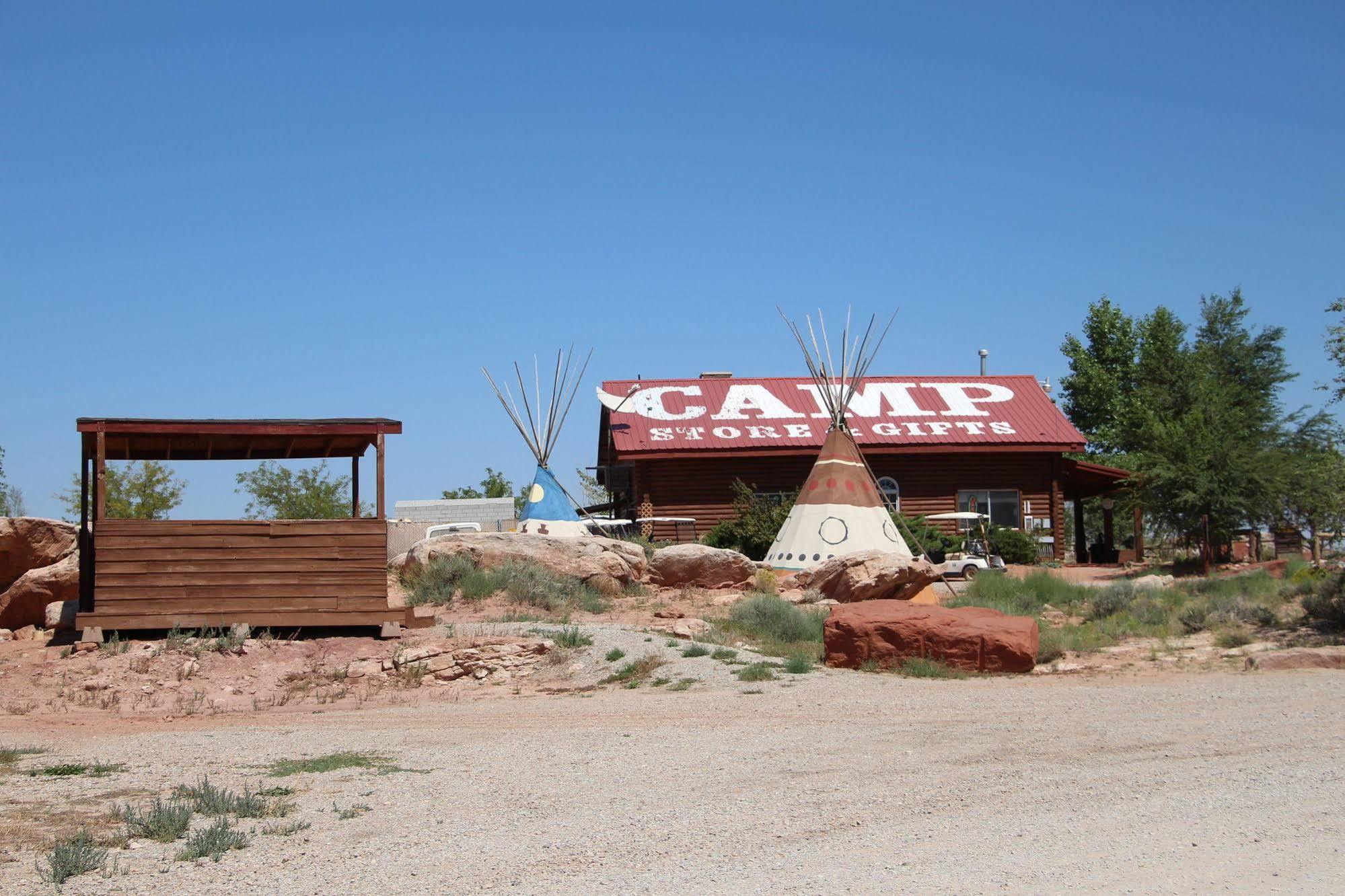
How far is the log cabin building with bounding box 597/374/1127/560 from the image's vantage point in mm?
30281

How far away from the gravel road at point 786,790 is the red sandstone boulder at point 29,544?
237 inches

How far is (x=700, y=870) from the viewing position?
5.36m

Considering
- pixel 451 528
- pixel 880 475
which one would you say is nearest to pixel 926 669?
pixel 451 528

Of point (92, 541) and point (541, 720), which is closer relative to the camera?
point (541, 720)

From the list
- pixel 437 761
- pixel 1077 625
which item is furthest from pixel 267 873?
pixel 1077 625

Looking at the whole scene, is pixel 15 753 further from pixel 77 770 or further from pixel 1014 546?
pixel 1014 546

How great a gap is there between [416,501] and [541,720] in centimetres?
2418

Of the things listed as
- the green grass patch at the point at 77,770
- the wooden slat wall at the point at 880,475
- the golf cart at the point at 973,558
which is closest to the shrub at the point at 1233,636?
the golf cart at the point at 973,558

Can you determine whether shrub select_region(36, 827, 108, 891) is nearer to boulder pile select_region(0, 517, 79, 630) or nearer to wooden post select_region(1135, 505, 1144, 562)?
boulder pile select_region(0, 517, 79, 630)

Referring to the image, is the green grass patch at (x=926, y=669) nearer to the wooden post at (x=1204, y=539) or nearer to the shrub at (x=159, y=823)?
the shrub at (x=159, y=823)

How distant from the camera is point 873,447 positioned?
98.7ft

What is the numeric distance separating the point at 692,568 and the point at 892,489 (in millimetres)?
12950

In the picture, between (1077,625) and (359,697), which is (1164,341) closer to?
(1077,625)

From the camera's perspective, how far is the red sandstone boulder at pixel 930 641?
39.7 feet
